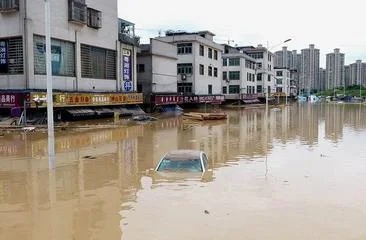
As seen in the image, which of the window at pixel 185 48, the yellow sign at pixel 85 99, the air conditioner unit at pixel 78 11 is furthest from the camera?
the window at pixel 185 48

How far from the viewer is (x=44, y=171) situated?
657 inches

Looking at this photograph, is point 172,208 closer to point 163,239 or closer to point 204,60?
point 163,239

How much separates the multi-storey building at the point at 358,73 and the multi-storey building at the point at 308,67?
48.8 feet

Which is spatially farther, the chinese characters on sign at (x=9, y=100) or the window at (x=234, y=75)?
the window at (x=234, y=75)

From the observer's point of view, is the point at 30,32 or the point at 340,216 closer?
the point at 340,216

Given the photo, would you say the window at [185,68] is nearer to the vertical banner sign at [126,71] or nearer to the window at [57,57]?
the vertical banner sign at [126,71]

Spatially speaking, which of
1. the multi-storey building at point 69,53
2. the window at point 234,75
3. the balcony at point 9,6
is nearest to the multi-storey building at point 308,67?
the window at point 234,75

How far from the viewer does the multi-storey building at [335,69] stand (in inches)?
7539

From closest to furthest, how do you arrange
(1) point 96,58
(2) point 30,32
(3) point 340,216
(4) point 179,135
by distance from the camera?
(3) point 340,216
(4) point 179,135
(2) point 30,32
(1) point 96,58

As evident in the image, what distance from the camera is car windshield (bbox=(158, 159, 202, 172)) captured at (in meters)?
15.3

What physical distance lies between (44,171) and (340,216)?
10.9 m

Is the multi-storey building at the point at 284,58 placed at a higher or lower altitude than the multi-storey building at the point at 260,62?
higher

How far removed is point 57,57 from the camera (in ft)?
125

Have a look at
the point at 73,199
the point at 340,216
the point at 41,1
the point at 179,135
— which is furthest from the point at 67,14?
the point at 340,216
